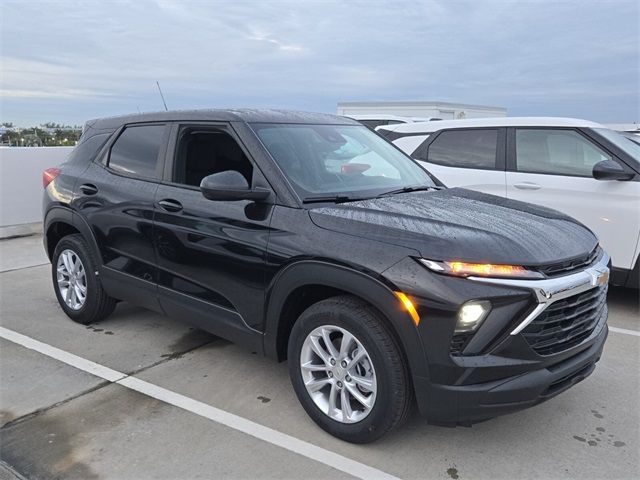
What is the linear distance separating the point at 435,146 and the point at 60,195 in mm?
4098

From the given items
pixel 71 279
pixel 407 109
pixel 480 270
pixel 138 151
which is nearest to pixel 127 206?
pixel 138 151

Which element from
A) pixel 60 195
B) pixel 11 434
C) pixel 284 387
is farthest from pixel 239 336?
pixel 60 195

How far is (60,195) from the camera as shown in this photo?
4.71m

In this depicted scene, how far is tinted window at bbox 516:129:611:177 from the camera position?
5.40m

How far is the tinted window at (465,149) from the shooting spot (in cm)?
605

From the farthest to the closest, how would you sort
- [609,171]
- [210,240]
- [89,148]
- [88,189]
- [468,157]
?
[468,157], [609,171], [89,148], [88,189], [210,240]

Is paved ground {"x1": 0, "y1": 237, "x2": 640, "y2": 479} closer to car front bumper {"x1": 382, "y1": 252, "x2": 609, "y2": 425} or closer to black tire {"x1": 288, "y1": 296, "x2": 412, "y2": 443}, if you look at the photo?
black tire {"x1": 288, "y1": 296, "x2": 412, "y2": 443}

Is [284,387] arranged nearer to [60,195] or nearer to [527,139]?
[60,195]

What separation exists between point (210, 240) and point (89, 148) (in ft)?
6.31

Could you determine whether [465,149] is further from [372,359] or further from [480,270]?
[372,359]

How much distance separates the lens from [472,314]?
8.09ft

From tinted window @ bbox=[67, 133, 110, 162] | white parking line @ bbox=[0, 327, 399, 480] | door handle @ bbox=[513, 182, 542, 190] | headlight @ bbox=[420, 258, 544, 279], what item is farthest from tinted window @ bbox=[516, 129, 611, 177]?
tinted window @ bbox=[67, 133, 110, 162]

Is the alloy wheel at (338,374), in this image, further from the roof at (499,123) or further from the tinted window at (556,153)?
the roof at (499,123)

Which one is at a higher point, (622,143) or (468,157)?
(622,143)
